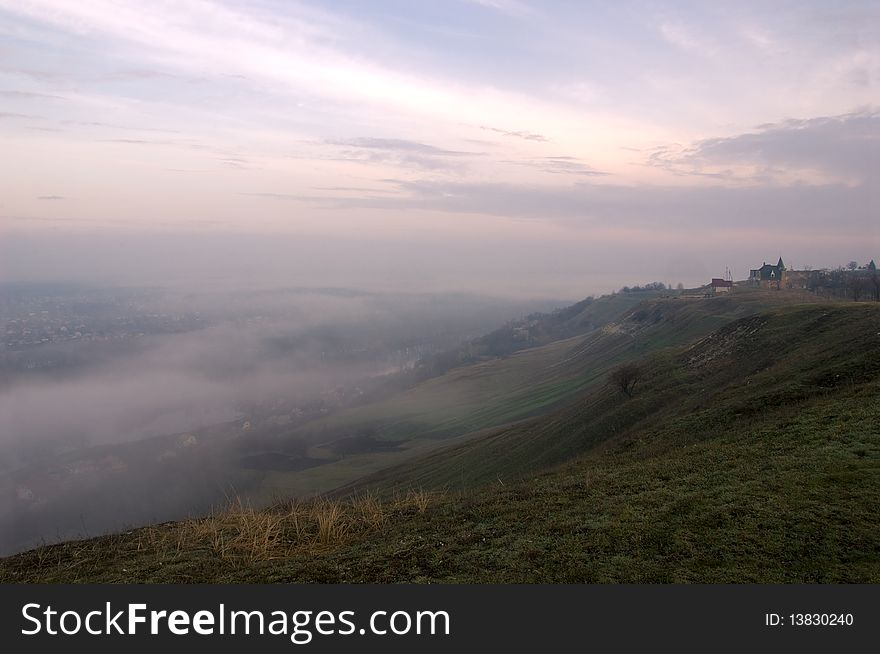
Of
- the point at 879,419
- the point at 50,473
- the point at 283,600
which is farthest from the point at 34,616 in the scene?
the point at 50,473

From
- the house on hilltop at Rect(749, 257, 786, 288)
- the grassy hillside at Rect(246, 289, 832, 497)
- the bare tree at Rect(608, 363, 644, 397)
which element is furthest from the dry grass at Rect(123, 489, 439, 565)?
the house on hilltop at Rect(749, 257, 786, 288)

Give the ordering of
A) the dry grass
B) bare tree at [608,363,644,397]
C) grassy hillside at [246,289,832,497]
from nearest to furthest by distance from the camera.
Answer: the dry grass → bare tree at [608,363,644,397] → grassy hillside at [246,289,832,497]

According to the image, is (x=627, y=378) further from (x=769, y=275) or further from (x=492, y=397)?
(x=769, y=275)

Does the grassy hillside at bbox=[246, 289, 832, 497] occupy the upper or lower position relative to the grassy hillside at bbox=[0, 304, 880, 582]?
lower

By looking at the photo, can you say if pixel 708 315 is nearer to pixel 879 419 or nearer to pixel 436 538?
pixel 879 419

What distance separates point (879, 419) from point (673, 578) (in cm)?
1303

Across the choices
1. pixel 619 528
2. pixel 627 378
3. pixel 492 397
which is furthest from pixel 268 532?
pixel 492 397

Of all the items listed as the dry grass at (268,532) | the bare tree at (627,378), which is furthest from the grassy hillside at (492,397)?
the dry grass at (268,532)

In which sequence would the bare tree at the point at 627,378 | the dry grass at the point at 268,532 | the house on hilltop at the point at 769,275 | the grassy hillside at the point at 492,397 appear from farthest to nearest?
the house on hilltop at the point at 769,275 < the grassy hillside at the point at 492,397 < the bare tree at the point at 627,378 < the dry grass at the point at 268,532

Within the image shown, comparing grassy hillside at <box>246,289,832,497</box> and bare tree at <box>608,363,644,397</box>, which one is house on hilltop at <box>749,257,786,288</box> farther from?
bare tree at <box>608,363,644,397</box>

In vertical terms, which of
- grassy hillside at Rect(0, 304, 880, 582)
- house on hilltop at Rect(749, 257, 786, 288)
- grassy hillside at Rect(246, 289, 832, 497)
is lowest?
grassy hillside at Rect(246, 289, 832, 497)

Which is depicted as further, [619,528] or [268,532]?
[268,532]

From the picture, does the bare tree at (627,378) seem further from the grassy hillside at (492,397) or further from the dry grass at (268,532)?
the dry grass at (268,532)

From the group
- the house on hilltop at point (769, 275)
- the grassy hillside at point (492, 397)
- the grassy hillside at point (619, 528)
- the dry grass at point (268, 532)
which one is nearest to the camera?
the grassy hillside at point (619, 528)
